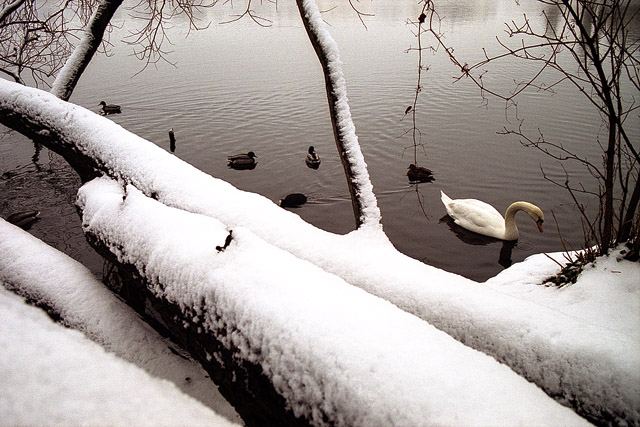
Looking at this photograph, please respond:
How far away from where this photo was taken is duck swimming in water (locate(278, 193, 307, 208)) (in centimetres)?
795

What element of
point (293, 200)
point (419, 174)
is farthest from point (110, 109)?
point (419, 174)

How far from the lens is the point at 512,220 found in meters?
6.53

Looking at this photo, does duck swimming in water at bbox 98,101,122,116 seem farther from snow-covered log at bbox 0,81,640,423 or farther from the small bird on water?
snow-covered log at bbox 0,81,640,423

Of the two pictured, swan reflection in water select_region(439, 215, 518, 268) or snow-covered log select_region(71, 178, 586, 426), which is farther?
swan reflection in water select_region(439, 215, 518, 268)

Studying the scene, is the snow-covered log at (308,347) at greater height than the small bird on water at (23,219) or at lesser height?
greater

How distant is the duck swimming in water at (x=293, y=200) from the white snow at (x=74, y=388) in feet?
22.9

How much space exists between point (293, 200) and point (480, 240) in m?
3.78

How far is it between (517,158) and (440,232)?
408cm

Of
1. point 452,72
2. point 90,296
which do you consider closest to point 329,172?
point 90,296

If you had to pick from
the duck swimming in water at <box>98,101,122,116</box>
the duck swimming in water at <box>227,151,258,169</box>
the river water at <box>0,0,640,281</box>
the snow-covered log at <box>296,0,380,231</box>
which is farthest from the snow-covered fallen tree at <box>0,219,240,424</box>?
the duck swimming in water at <box>98,101,122,116</box>

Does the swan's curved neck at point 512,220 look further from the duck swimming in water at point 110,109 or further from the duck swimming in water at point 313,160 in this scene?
the duck swimming in water at point 110,109

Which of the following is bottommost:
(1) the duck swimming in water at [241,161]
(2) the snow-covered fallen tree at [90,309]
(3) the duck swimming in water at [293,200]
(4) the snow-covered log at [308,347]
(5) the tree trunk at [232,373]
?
(3) the duck swimming in water at [293,200]

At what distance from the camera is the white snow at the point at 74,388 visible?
773 millimetres

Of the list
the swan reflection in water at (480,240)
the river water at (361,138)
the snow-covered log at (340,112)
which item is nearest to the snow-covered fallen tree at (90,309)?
Answer: the snow-covered log at (340,112)
